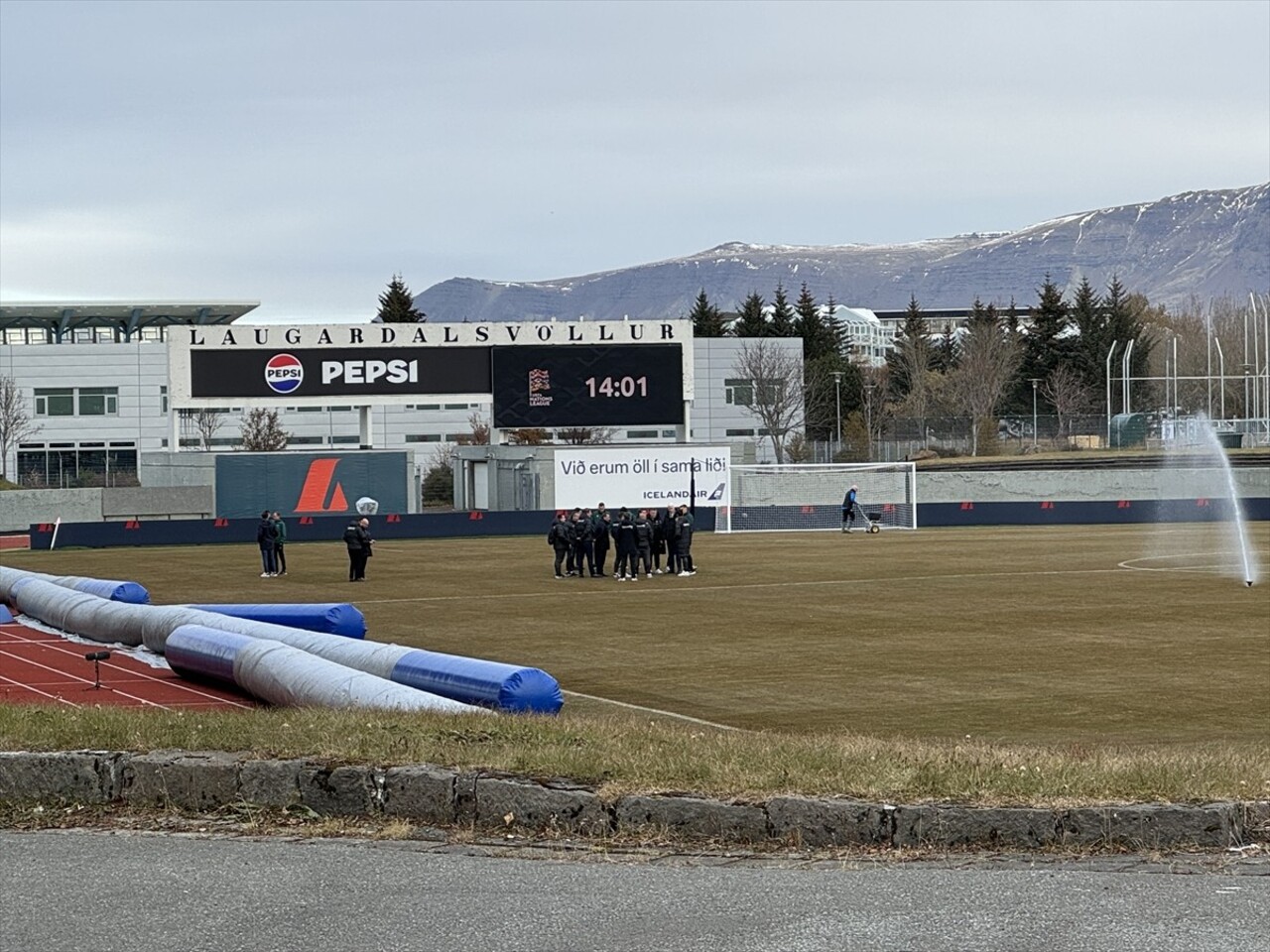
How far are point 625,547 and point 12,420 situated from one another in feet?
232

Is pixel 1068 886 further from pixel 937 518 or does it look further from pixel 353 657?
pixel 937 518

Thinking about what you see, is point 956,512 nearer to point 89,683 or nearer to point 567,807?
point 89,683

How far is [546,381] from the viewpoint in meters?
67.9

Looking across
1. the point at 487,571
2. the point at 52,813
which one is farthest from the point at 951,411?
the point at 52,813

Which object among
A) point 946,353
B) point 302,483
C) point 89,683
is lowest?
point 89,683

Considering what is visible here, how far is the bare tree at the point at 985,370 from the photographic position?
11425 centimetres

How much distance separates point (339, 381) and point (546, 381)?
8211 millimetres

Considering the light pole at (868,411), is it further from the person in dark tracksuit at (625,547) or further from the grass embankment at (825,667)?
the person in dark tracksuit at (625,547)

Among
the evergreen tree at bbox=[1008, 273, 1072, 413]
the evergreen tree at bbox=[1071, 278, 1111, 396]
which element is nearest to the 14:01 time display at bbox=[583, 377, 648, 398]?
the evergreen tree at bbox=[1008, 273, 1072, 413]

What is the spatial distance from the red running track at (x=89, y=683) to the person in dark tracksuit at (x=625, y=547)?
57.3 feet

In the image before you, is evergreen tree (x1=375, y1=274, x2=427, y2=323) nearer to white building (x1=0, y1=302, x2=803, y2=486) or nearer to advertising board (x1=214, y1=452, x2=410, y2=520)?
white building (x1=0, y1=302, x2=803, y2=486)

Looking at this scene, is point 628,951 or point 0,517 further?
point 0,517

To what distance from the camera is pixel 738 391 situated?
115m

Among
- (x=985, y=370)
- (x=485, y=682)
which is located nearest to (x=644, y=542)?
(x=485, y=682)
